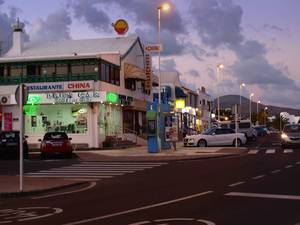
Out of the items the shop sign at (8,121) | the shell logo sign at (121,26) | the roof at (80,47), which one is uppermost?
the shell logo sign at (121,26)

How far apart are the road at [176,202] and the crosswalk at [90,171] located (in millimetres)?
1637

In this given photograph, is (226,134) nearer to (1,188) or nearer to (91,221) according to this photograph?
(1,188)

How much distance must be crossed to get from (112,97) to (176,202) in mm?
31985

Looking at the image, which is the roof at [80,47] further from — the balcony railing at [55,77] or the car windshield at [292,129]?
the car windshield at [292,129]

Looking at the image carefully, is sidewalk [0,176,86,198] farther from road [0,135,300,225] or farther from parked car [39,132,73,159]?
parked car [39,132,73,159]

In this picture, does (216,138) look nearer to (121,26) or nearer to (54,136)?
(54,136)

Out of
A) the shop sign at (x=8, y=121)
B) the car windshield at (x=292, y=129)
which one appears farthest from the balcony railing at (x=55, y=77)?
the car windshield at (x=292, y=129)

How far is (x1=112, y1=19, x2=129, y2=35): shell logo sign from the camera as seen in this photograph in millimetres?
57062

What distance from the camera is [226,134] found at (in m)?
44.0

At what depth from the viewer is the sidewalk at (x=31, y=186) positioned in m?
16.5

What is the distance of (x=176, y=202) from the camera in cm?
1366

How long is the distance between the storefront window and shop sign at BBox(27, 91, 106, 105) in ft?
4.08

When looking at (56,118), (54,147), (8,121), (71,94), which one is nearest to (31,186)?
(54,147)

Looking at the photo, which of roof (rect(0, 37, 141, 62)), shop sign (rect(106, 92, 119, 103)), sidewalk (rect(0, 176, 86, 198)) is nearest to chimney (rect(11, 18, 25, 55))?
roof (rect(0, 37, 141, 62))
